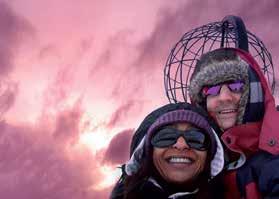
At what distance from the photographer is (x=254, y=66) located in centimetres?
603

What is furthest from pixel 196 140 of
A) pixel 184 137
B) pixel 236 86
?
pixel 236 86

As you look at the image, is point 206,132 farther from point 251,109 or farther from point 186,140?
point 251,109

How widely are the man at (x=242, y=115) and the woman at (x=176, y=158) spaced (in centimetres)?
23

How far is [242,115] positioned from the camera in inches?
219

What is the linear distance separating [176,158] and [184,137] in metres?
0.20

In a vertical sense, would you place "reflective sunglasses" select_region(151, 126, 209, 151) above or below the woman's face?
above

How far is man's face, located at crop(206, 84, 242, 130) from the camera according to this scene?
564 cm

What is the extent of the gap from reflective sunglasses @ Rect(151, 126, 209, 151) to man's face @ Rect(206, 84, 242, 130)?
2.71 feet

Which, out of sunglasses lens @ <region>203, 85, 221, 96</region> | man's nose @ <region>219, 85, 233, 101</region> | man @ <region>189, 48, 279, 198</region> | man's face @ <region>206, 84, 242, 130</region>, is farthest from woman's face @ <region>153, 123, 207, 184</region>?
sunglasses lens @ <region>203, 85, 221, 96</region>

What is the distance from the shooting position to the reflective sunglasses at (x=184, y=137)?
188 inches

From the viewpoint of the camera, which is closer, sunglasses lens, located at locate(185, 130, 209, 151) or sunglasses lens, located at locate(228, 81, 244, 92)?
sunglasses lens, located at locate(185, 130, 209, 151)

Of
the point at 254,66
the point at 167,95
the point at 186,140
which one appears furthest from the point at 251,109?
the point at 167,95

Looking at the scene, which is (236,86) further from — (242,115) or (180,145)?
(180,145)

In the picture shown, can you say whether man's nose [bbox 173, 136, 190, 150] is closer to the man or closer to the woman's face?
the woman's face
